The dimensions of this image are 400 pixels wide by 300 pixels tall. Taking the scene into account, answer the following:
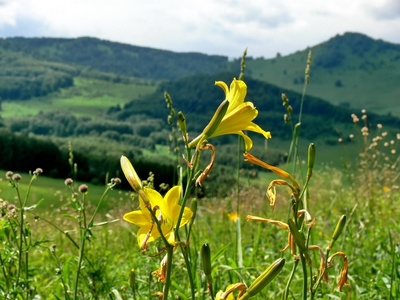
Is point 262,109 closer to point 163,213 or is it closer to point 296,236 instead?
point 163,213

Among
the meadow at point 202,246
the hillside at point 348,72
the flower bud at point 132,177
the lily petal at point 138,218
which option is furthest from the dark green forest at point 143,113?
the flower bud at point 132,177

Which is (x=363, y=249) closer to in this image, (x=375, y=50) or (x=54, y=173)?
(x=54, y=173)

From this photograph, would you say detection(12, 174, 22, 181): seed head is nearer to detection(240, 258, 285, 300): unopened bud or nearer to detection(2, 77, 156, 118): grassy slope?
detection(240, 258, 285, 300): unopened bud

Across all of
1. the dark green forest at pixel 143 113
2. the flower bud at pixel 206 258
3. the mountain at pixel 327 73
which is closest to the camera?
the flower bud at pixel 206 258

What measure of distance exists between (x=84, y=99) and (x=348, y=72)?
97.6 meters

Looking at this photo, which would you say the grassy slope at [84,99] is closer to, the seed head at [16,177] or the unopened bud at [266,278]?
the seed head at [16,177]

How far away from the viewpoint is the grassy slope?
138 meters

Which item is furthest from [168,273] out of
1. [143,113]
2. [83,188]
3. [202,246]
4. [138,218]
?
[143,113]

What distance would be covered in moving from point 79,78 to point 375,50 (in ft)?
380

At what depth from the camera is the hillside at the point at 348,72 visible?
14050cm

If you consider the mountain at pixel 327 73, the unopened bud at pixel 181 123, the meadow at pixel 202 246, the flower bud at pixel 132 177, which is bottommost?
the meadow at pixel 202 246

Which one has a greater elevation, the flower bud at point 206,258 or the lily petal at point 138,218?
the lily petal at point 138,218

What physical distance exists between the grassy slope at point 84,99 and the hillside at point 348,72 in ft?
172

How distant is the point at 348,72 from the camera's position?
→ 155000 millimetres
